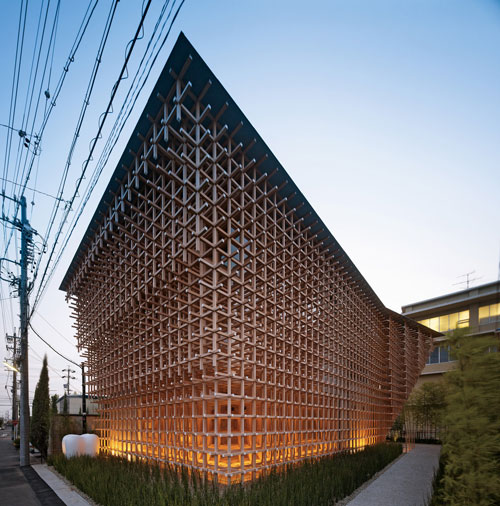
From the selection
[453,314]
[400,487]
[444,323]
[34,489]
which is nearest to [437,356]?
[444,323]

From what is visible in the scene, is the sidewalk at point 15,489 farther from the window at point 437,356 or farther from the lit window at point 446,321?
the lit window at point 446,321

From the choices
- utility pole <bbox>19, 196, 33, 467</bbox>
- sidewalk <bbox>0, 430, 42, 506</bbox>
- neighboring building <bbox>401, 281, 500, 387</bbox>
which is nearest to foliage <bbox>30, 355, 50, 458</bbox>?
utility pole <bbox>19, 196, 33, 467</bbox>

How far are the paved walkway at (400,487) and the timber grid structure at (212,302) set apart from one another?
2.27 metres

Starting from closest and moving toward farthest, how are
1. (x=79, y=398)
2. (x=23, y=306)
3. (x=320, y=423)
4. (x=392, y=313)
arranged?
(x=320, y=423) < (x=23, y=306) < (x=392, y=313) < (x=79, y=398)

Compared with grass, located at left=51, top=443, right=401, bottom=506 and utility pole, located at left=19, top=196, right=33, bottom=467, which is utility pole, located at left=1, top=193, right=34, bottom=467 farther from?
grass, located at left=51, top=443, right=401, bottom=506

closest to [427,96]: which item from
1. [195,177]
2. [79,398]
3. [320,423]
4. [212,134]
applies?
[212,134]

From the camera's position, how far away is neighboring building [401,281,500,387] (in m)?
29.5

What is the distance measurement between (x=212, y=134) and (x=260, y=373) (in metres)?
6.64

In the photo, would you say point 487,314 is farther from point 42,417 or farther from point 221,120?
point 42,417

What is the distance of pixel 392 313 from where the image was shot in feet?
76.9

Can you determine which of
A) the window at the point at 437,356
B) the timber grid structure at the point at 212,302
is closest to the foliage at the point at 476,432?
the timber grid structure at the point at 212,302

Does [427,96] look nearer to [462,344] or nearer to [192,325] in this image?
[462,344]

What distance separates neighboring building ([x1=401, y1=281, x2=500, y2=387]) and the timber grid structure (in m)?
18.1

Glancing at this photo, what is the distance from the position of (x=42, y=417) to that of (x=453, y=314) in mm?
31093
